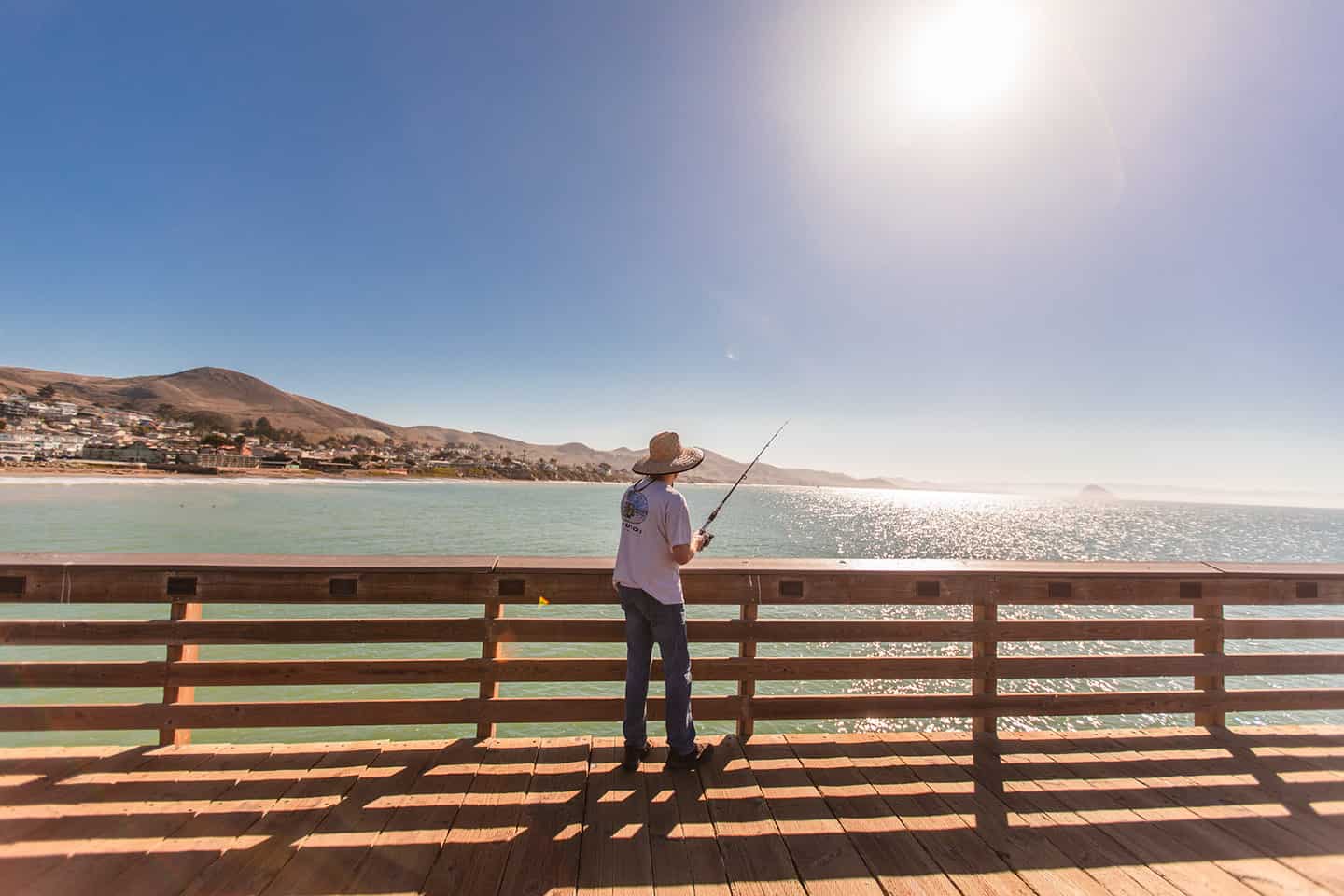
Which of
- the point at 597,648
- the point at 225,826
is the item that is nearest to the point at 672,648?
the point at 225,826

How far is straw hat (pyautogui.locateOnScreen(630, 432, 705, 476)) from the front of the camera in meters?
3.13

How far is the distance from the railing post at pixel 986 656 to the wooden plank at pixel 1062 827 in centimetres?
11

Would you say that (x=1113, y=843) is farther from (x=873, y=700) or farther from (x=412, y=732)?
(x=412, y=732)

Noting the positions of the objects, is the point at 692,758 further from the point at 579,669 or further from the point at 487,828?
the point at 487,828

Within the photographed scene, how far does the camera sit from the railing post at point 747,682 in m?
3.42

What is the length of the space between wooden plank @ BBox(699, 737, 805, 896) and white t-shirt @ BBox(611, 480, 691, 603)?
100cm

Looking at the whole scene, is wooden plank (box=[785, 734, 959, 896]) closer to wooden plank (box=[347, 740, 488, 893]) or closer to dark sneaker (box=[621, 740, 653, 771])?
dark sneaker (box=[621, 740, 653, 771])

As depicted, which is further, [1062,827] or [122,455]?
[122,455]

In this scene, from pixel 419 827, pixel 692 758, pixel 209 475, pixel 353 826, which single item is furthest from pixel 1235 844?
pixel 209 475

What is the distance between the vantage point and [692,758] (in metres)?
3.14

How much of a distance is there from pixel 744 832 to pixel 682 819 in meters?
0.30

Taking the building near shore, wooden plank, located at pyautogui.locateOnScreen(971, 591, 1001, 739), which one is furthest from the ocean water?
the building near shore

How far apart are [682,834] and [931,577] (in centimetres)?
209

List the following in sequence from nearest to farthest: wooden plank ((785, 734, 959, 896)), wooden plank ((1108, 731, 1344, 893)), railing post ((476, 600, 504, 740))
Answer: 1. wooden plank ((785, 734, 959, 896))
2. wooden plank ((1108, 731, 1344, 893))
3. railing post ((476, 600, 504, 740))
